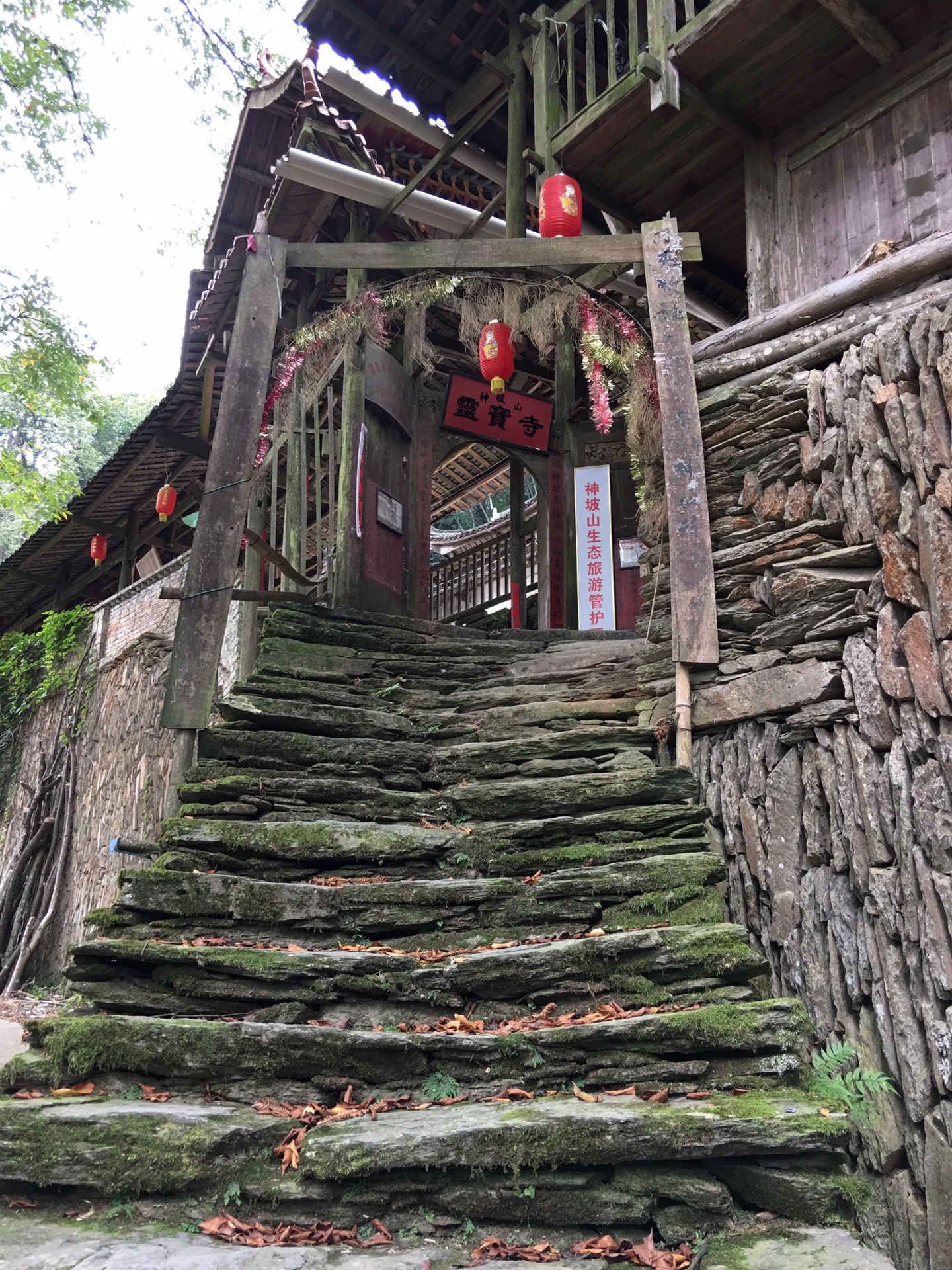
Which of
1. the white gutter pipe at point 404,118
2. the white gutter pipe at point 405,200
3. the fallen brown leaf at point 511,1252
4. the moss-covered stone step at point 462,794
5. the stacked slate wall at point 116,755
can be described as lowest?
the fallen brown leaf at point 511,1252

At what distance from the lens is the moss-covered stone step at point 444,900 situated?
11.7 feet

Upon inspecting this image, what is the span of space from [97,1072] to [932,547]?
3756mm

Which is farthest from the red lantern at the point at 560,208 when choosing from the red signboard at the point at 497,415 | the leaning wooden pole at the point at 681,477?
the red signboard at the point at 497,415

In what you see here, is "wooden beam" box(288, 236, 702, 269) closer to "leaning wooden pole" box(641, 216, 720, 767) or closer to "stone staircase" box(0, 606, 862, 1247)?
"leaning wooden pole" box(641, 216, 720, 767)

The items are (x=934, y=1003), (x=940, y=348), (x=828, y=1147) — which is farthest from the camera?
(x=940, y=348)

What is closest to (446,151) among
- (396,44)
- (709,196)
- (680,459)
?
(396,44)

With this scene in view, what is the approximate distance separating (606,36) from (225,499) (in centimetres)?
537

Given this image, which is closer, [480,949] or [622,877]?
[480,949]

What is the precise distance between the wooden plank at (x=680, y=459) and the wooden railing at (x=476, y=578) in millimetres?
6485

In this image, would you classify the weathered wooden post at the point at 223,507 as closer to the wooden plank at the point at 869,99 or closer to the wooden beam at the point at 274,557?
the wooden beam at the point at 274,557

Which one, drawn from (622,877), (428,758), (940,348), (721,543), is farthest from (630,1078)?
(940,348)

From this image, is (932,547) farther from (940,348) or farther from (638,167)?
(638,167)

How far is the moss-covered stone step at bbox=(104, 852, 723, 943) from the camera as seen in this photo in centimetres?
358

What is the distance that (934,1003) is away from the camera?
3.44 meters
